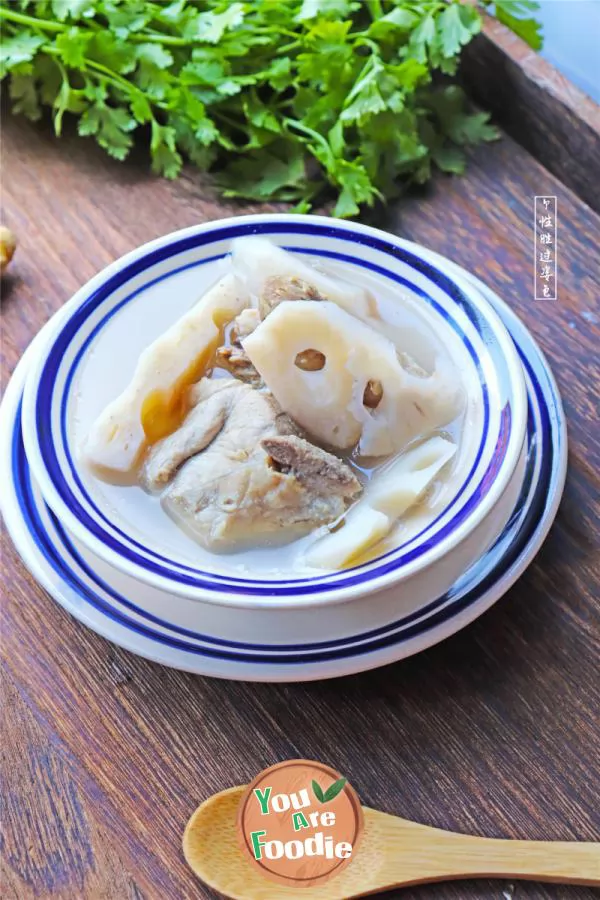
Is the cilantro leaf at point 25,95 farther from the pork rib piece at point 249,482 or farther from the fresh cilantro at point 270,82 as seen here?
the pork rib piece at point 249,482

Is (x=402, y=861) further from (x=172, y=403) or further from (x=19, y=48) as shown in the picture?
(x=19, y=48)

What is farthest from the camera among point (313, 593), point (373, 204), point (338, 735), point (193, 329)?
point (373, 204)

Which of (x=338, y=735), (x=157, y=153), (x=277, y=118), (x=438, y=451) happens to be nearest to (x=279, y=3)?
(x=277, y=118)

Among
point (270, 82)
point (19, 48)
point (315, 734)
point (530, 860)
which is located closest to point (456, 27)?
point (270, 82)

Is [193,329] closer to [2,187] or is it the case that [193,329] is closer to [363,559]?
[363,559]

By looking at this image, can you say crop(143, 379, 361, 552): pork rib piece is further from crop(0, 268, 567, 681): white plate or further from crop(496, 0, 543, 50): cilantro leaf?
crop(496, 0, 543, 50): cilantro leaf

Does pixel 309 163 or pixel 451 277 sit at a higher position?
pixel 451 277
